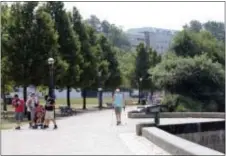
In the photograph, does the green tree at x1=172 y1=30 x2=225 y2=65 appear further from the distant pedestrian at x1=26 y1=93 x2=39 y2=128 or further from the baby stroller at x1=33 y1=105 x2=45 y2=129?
the baby stroller at x1=33 y1=105 x2=45 y2=129

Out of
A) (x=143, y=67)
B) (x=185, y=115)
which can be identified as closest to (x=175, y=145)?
(x=185, y=115)

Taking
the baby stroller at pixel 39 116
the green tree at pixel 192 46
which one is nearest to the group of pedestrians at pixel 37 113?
the baby stroller at pixel 39 116

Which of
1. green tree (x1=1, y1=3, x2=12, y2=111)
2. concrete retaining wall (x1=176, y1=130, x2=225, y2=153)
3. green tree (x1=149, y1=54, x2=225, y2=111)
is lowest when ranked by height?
concrete retaining wall (x1=176, y1=130, x2=225, y2=153)

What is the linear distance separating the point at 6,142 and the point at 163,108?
2236 centimetres

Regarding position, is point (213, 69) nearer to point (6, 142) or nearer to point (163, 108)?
point (163, 108)

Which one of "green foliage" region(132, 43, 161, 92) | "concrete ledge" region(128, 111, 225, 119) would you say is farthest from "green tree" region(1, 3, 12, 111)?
"green foliage" region(132, 43, 161, 92)

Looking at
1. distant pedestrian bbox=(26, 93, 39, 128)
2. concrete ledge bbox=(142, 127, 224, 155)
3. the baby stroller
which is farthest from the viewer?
distant pedestrian bbox=(26, 93, 39, 128)

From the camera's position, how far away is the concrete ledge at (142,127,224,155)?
1130 centimetres

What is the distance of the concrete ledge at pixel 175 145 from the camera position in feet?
37.1

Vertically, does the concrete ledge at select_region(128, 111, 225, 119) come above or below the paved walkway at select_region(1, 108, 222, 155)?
below

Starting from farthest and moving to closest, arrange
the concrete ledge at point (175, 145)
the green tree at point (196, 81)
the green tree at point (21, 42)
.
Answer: the green tree at point (196, 81), the green tree at point (21, 42), the concrete ledge at point (175, 145)

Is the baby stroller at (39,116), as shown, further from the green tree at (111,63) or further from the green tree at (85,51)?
the green tree at (111,63)

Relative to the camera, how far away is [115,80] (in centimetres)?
6650

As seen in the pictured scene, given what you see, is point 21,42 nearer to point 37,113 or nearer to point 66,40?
point 66,40
